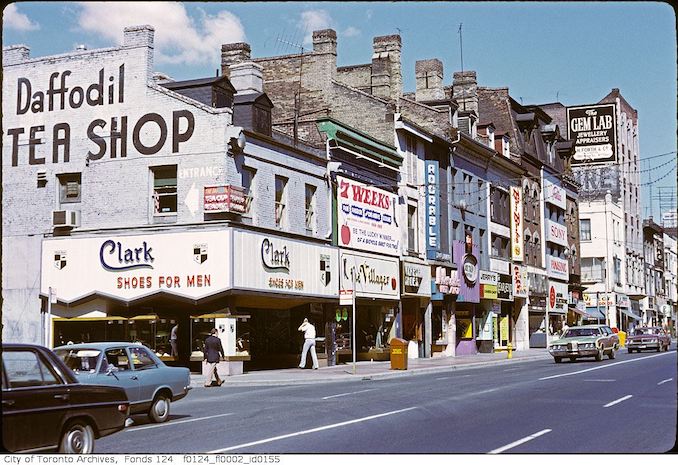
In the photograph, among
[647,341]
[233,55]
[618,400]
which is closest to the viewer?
[618,400]

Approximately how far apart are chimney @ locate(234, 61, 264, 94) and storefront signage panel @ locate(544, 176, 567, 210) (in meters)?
34.1

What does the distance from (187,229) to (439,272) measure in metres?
18.8

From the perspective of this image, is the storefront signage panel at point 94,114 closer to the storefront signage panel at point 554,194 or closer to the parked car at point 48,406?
the parked car at point 48,406

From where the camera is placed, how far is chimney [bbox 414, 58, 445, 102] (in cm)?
5719

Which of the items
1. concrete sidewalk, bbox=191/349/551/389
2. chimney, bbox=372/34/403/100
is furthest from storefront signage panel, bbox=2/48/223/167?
chimney, bbox=372/34/403/100

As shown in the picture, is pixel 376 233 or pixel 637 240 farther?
pixel 637 240

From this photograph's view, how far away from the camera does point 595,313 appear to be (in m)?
80.8

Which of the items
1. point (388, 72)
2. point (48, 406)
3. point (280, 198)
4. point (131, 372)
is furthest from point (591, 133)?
point (48, 406)

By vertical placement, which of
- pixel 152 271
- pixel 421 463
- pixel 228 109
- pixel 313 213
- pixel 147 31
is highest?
pixel 147 31

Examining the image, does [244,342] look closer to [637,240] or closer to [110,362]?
[110,362]

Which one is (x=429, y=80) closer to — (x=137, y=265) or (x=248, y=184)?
(x=248, y=184)

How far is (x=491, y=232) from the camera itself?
186ft

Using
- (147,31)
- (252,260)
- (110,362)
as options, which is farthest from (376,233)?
(110,362)

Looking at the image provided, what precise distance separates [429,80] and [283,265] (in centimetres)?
2677
